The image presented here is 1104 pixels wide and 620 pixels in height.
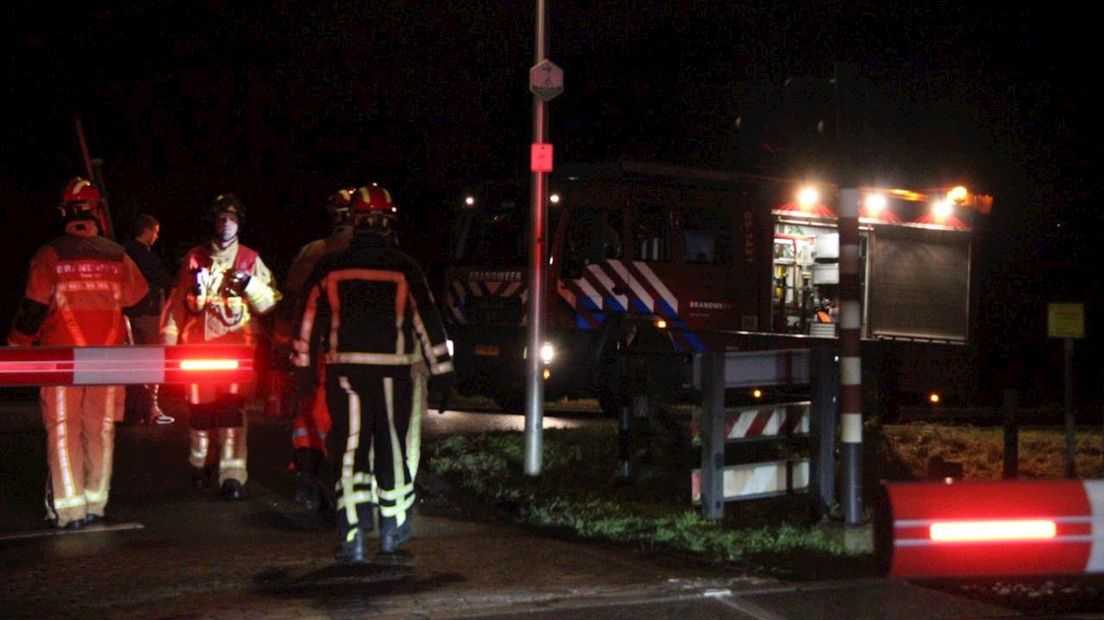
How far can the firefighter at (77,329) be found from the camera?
8484 mm

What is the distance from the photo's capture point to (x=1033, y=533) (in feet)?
19.2

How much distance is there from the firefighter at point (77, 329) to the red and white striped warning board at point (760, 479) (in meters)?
3.77

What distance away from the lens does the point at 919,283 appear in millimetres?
21281

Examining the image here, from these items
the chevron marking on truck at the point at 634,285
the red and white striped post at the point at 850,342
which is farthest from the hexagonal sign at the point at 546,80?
the chevron marking on truck at the point at 634,285

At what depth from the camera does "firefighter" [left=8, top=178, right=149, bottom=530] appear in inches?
334

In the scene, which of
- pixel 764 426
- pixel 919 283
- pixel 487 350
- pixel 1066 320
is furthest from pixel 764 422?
pixel 919 283

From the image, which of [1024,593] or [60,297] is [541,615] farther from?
[60,297]

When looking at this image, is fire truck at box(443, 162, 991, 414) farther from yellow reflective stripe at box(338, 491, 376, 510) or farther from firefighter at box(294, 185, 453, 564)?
yellow reflective stripe at box(338, 491, 376, 510)

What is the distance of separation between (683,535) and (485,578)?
1.78 m

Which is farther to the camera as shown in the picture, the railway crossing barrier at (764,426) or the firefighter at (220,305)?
the firefighter at (220,305)

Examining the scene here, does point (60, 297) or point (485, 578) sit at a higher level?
point (60, 297)

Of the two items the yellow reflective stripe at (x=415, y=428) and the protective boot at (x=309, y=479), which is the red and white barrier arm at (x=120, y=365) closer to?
the protective boot at (x=309, y=479)

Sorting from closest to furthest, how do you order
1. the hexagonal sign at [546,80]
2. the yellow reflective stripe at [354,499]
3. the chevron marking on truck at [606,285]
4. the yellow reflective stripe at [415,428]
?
1. the yellow reflective stripe at [354,499]
2. the yellow reflective stripe at [415,428]
3. the hexagonal sign at [546,80]
4. the chevron marking on truck at [606,285]

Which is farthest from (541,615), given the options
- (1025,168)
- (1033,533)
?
(1025,168)
